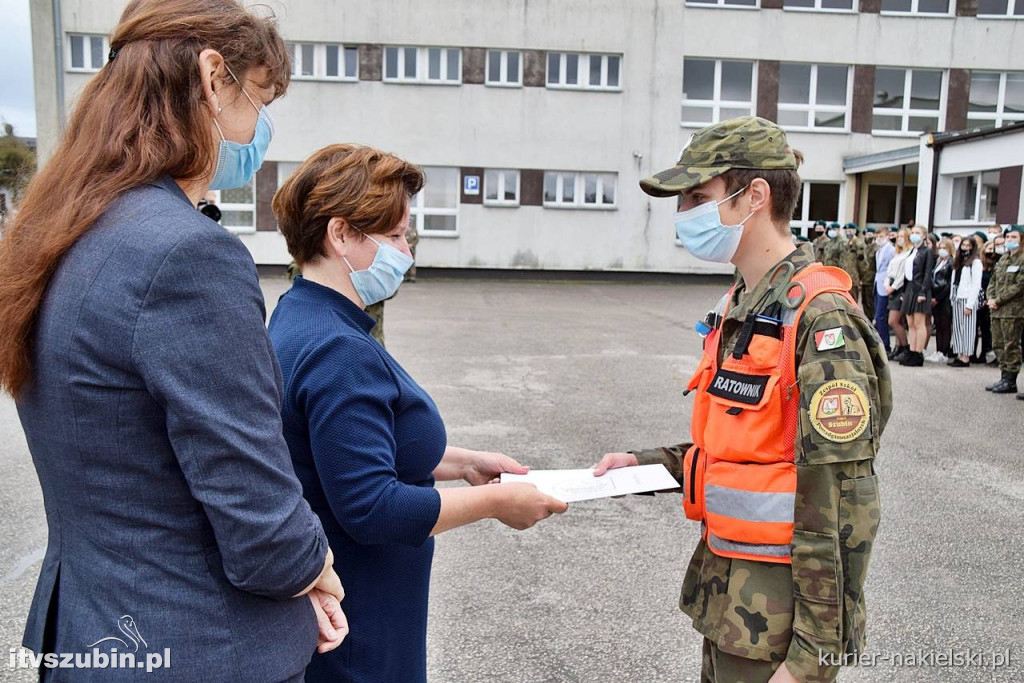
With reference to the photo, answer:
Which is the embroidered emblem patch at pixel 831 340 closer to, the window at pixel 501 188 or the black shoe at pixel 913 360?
the black shoe at pixel 913 360

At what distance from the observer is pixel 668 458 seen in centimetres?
261

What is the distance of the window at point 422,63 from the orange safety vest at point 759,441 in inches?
978

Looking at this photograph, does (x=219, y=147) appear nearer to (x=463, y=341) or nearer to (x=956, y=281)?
(x=463, y=341)

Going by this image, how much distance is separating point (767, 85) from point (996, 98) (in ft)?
23.9

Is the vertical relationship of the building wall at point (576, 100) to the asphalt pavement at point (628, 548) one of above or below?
above

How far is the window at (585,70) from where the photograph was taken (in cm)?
2591

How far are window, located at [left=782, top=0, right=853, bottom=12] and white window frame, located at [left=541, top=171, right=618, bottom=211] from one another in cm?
751

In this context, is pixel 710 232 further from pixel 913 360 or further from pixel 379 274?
pixel 913 360

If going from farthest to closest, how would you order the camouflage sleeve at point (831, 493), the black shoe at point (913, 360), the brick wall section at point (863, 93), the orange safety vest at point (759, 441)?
the brick wall section at point (863, 93) < the black shoe at point (913, 360) < the orange safety vest at point (759, 441) < the camouflage sleeve at point (831, 493)

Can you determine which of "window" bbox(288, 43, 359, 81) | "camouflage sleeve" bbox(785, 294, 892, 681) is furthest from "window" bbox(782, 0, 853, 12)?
"camouflage sleeve" bbox(785, 294, 892, 681)

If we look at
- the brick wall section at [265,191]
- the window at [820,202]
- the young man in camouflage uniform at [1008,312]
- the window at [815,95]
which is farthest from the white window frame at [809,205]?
the brick wall section at [265,191]

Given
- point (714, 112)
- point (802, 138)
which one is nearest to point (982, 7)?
point (802, 138)

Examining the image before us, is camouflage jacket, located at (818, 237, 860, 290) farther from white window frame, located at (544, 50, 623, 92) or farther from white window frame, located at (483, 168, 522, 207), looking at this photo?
white window frame, located at (483, 168, 522, 207)

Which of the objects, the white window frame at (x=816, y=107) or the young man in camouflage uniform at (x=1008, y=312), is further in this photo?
the white window frame at (x=816, y=107)
